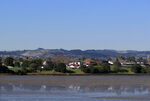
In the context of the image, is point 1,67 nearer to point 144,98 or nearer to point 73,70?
point 73,70

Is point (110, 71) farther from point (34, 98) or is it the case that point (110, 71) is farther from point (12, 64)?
point (34, 98)

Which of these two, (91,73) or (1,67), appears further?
(91,73)

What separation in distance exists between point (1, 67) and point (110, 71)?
31.2 meters

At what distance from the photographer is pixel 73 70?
393ft

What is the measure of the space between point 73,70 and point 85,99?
81330 mm

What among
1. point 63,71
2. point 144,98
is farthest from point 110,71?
point 144,98

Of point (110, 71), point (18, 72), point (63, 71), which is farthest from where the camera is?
point (110, 71)

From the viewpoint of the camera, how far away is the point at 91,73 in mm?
117188

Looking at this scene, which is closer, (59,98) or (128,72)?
(59,98)

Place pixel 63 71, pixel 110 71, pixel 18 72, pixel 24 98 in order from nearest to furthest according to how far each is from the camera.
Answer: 1. pixel 24 98
2. pixel 18 72
3. pixel 63 71
4. pixel 110 71

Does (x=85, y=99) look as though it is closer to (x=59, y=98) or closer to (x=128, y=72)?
(x=59, y=98)

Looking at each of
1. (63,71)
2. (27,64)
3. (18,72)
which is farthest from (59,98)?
(27,64)

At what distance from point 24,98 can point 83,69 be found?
8073cm

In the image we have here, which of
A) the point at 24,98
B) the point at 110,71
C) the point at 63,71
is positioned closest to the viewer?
the point at 24,98
